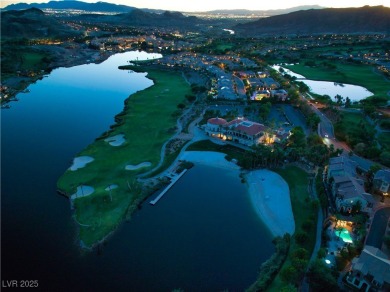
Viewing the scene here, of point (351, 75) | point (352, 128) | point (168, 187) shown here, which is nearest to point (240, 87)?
point (352, 128)

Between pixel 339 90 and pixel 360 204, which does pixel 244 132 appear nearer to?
pixel 360 204

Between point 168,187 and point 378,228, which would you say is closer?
point 378,228

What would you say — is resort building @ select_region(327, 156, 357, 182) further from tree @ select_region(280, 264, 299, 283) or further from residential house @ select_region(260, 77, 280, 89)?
residential house @ select_region(260, 77, 280, 89)

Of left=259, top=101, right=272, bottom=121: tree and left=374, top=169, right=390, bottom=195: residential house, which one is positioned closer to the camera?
left=374, top=169, right=390, bottom=195: residential house

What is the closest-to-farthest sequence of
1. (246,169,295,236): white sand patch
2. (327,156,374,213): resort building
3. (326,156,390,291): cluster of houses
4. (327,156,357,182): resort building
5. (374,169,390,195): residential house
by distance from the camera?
1. (326,156,390,291): cluster of houses
2. (246,169,295,236): white sand patch
3. (327,156,374,213): resort building
4. (374,169,390,195): residential house
5. (327,156,357,182): resort building

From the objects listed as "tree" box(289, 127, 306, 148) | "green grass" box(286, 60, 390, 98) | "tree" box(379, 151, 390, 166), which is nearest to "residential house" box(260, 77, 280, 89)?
"green grass" box(286, 60, 390, 98)

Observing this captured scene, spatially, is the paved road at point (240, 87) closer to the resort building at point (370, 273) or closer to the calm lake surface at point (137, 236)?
the calm lake surface at point (137, 236)

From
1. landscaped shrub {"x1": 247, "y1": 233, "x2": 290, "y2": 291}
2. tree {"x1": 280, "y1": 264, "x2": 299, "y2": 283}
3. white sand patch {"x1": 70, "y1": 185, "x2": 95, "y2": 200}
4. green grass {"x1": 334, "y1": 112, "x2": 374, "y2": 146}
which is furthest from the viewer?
green grass {"x1": 334, "y1": 112, "x2": 374, "y2": 146}

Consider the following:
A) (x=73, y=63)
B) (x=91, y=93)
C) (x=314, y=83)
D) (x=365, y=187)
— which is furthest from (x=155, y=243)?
(x=73, y=63)
